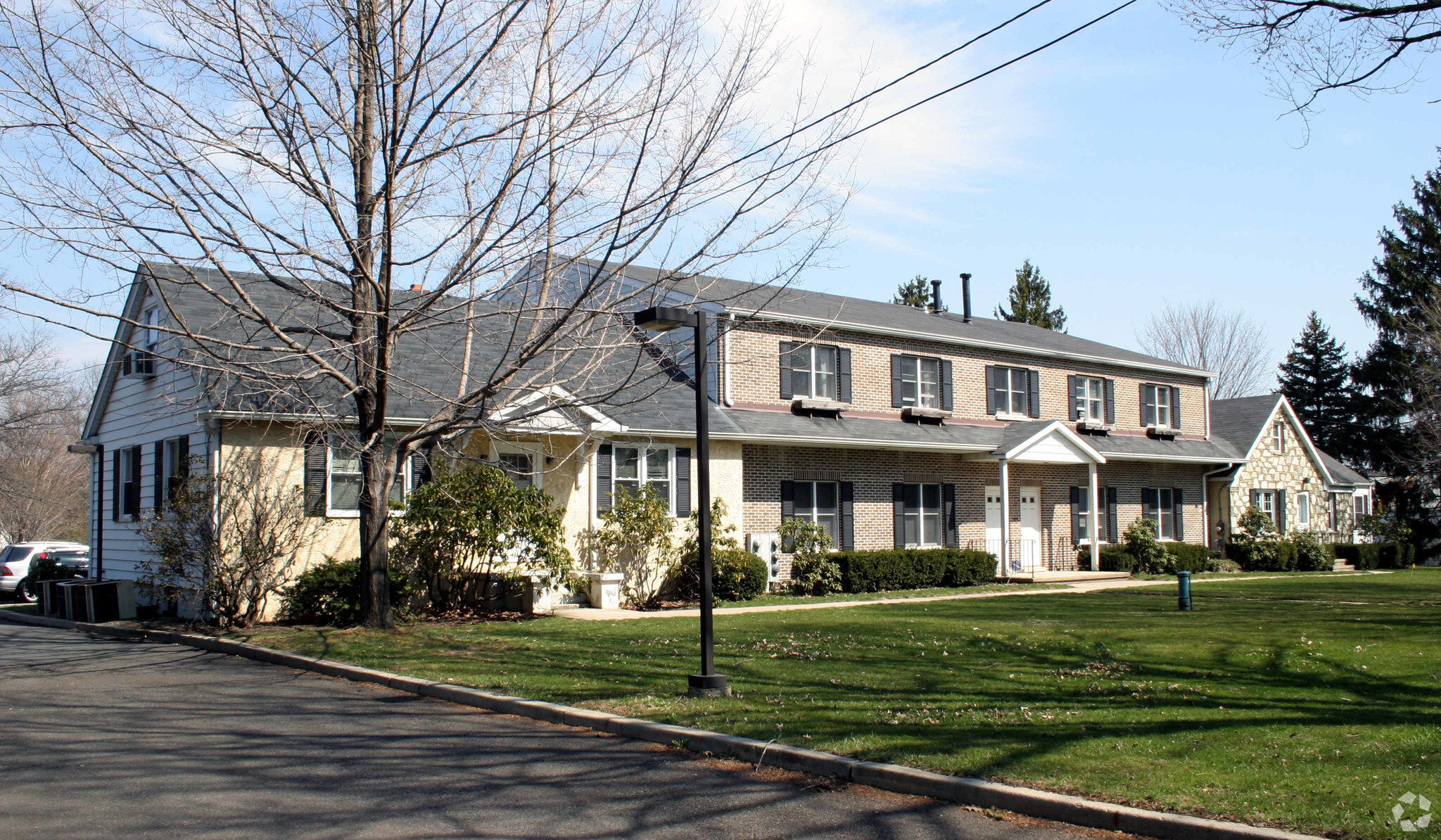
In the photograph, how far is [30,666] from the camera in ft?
41.8

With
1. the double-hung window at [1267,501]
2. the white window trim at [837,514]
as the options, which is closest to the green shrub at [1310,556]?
the double-hung window at [1267,501]

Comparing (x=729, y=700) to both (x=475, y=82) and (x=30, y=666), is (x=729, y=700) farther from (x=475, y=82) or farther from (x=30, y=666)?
(x=30, y=666)

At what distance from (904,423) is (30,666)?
18.1 meters

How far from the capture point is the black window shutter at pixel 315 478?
56.3 feet

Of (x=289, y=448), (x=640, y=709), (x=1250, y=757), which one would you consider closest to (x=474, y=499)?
(x=289, y=448)

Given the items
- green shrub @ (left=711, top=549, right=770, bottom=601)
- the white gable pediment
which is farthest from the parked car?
green shrub @ (left=711, top=549, right=770, bottom=601)

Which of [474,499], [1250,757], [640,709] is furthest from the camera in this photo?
[474,499]

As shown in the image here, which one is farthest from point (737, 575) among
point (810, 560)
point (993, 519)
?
point (993, 519)

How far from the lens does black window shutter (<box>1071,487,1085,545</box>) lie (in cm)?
2917

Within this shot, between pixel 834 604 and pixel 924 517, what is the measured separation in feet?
21.7

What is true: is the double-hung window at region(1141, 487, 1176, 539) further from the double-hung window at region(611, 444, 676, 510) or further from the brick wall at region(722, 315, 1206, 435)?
the double-hung window at region(611, 444, 676, 510)

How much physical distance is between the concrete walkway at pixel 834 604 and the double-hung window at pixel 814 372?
5263 millimetres

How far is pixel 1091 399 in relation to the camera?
30734 mm

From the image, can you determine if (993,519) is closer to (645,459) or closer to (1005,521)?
(1005,521)
